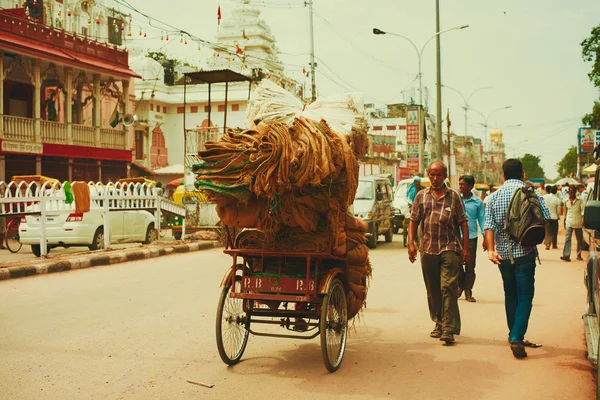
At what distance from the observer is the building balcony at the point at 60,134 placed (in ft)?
81.9

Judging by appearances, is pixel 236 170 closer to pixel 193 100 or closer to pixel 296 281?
pixel 296 281

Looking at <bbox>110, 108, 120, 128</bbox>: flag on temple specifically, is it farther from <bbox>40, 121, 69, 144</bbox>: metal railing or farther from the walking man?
the walking man

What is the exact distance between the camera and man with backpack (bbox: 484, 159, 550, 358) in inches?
246

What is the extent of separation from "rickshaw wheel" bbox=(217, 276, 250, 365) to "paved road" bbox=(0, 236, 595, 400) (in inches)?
5.0

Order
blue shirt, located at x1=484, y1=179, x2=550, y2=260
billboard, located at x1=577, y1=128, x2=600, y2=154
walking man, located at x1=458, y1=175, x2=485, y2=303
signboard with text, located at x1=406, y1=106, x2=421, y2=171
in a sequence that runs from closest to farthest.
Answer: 1. blue shirt, located at x1=484, y1=179, x2=550, y2=260
2. walking man, located at x1=458, y1=175, x2=485, y2=303
3. signboard with text, located at x1=406, y1=106, x2=421, y2=171
4. billboard, located at x1=577, y1=128, x2=600, y2=154

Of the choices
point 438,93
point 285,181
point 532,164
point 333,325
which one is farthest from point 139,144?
point 532,164

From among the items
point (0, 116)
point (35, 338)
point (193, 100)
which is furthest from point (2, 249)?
point (193, 100)

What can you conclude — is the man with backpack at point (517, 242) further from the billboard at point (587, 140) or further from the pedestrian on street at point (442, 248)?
the billboard at point (587, 140)

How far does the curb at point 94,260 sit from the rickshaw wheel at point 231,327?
711 cm

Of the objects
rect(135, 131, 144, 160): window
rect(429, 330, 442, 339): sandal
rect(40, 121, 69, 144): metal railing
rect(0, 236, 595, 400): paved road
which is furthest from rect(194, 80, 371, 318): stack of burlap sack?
rect(135, 131, 144, 160): window

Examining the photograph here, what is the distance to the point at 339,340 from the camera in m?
6.07

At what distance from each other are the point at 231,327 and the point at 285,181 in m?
1.67

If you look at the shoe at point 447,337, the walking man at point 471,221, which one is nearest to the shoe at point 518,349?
the shoe at point 447,337

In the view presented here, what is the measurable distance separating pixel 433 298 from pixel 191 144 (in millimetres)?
15235
